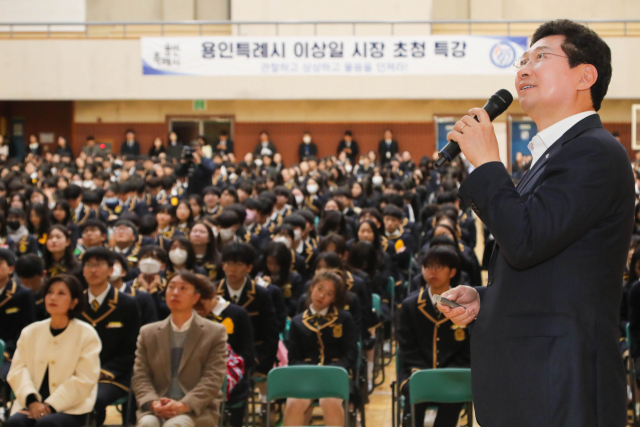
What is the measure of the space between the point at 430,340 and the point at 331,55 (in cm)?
1183

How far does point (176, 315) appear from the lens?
14.2 feet

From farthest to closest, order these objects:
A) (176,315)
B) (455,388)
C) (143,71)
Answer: (143,71) → (176,315) → (455,388)

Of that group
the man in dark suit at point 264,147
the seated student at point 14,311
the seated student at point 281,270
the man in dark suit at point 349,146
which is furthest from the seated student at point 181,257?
the man in dark suit at point 349,146

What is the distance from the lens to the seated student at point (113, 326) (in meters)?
4.62

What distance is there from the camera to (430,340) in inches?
178

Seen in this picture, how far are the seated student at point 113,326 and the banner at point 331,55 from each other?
11.3 meters

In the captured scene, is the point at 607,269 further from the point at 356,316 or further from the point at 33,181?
the point at 33,181

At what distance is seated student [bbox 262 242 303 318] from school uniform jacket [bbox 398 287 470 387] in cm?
181

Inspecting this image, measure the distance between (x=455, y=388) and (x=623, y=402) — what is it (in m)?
2.44

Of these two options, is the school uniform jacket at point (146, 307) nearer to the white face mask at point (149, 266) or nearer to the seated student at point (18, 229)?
the white face mask at point (149, 266)

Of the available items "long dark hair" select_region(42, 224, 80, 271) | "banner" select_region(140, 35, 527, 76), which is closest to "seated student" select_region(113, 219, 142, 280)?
"long dark hair" select_region(42, 224, 80, 271)

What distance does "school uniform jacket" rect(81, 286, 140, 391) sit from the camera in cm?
468

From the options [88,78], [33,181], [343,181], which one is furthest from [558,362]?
[88,78]

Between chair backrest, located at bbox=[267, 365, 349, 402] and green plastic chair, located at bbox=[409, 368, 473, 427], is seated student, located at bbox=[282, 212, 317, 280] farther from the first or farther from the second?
green plastic chair, located at bbox=[409, 368, 473, 427]
